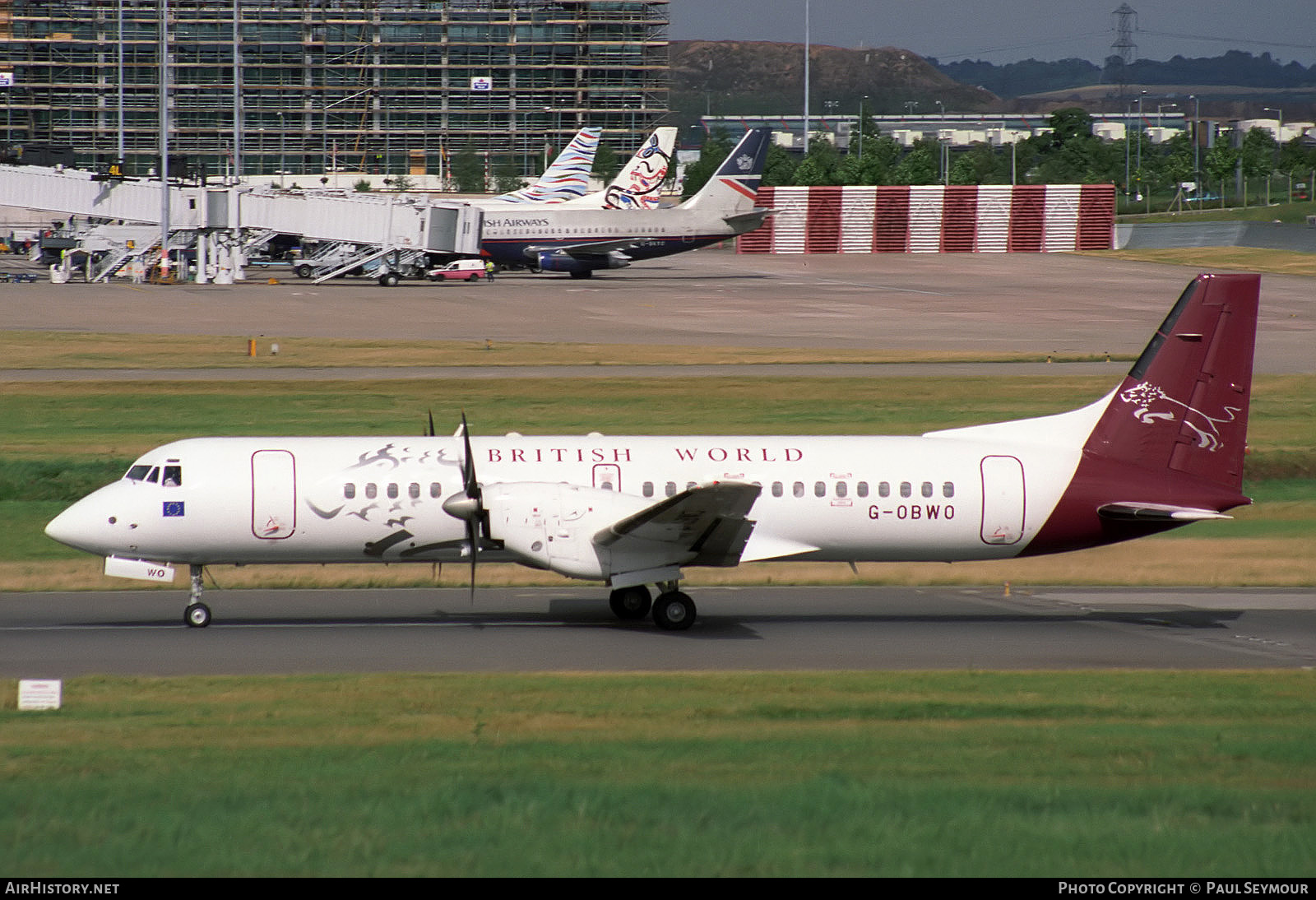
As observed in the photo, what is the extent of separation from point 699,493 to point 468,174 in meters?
168

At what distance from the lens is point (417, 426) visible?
41.1 meters

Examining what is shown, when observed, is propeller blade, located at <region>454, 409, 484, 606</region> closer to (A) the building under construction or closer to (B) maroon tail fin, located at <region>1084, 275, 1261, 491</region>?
(B) maroon tail fin, located at <region>1084, 275, 1261, 491</region>

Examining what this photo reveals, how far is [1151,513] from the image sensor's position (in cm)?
2395

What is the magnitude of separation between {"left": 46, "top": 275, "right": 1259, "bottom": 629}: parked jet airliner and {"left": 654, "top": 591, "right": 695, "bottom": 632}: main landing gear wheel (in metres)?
0.02

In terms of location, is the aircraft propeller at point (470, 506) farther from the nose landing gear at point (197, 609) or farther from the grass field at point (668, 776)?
the nose landing gear at point (197, 609)

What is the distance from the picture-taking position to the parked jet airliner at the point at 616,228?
3802 inches

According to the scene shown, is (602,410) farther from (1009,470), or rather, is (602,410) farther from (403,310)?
(403,310)

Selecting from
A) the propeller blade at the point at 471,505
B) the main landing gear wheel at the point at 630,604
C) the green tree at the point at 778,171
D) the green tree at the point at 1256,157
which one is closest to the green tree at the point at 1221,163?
the green tree at the point at 1256,157

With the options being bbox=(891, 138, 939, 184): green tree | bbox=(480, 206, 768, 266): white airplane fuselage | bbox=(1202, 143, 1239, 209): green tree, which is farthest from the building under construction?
bbox=(480, 206, 768, 266): white airplane fuselage

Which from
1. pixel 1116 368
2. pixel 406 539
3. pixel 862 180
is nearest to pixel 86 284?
pixel 1116 368

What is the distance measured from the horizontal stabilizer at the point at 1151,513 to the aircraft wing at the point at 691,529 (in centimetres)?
630

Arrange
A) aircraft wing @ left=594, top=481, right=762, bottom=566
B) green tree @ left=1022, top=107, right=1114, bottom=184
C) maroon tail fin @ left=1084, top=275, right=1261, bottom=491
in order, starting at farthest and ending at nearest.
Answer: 1. green tree @ left=1022, top=107, right=1114, bottom=184
2. maroon tail fin @ left=1084, top=275, right=1261, bottom=491
3. aircraft wing @ left=594, top=481, right=762, bottom=566

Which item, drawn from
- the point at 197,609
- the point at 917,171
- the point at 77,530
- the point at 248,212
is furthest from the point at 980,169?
the point at 77,530

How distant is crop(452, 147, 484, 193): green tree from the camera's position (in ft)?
601
